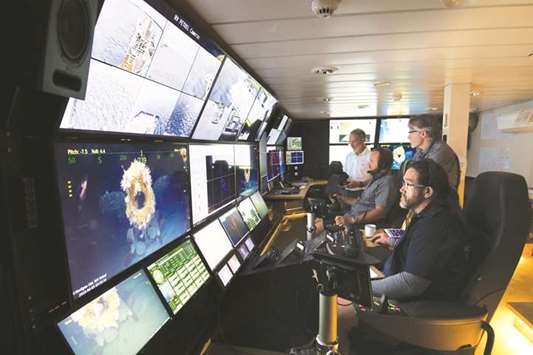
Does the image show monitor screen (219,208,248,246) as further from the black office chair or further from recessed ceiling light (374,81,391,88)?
recessed ceiling light (374,81,391,88)

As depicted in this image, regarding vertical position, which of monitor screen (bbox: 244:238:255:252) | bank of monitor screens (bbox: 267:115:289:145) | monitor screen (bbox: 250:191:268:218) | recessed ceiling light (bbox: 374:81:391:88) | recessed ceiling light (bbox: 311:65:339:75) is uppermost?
recessed ceiling light (bbox: 374:81:391:88)

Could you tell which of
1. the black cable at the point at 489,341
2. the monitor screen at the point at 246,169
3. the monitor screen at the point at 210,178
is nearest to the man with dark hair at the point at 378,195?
the monitor screen at the point at 246,169

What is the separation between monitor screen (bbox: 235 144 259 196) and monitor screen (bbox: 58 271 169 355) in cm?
146

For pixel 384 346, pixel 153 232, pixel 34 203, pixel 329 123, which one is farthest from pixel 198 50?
pixel 329 123

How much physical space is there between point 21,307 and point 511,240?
177 centimetres

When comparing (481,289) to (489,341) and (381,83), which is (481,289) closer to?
(489,341)

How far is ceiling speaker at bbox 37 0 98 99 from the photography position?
1.85 ft

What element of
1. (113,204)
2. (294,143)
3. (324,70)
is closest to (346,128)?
(294,143)

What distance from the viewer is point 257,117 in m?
2.98

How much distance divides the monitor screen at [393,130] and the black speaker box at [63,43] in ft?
23.8

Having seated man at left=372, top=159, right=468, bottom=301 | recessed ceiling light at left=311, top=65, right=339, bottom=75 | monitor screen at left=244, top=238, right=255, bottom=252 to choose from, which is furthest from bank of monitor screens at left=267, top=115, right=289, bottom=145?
seated man at left=372, top=159, right=468, bottom=301

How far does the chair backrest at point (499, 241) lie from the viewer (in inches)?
51.2

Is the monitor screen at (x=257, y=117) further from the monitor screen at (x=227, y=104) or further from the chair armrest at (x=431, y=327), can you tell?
the chair armrest at (x=431, y=327)

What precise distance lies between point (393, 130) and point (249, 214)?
5829 millimetres
